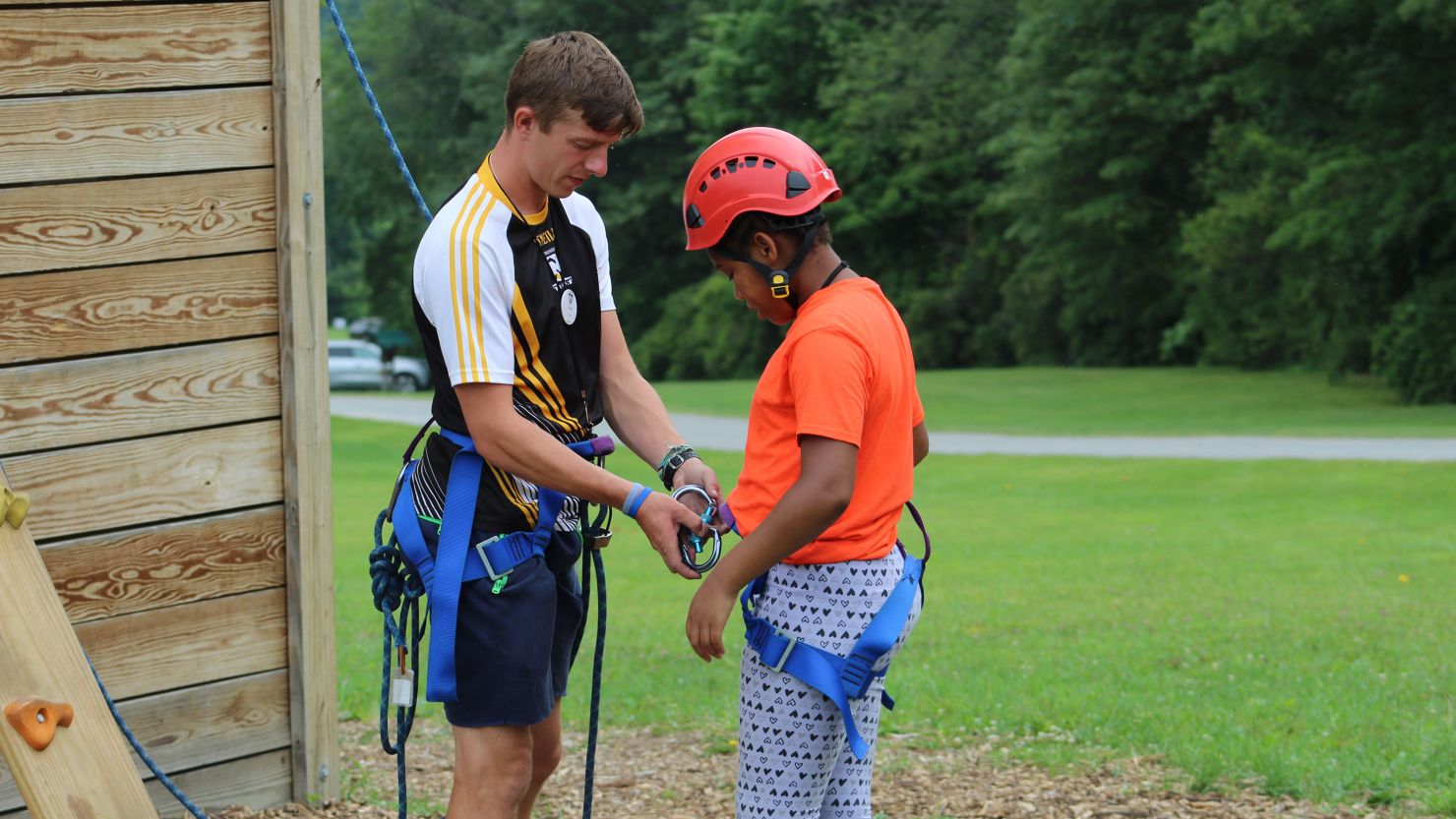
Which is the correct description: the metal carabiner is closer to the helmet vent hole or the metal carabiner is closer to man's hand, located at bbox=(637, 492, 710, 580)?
man's hand, located at bbox=(637, 492, 710, 580)

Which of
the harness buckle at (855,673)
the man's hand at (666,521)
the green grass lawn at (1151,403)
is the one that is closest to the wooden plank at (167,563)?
the man's hand at (666,521)

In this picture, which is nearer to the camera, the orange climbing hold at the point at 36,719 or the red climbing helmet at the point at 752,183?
the orange climbing hold at the point at 36,719

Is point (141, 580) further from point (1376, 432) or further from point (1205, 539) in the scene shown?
point (1376, 432)

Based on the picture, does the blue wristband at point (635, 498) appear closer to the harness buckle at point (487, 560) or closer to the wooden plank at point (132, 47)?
the harness buckle at point (487, 560)

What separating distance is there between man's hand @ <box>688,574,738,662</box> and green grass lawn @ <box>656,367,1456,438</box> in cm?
1803

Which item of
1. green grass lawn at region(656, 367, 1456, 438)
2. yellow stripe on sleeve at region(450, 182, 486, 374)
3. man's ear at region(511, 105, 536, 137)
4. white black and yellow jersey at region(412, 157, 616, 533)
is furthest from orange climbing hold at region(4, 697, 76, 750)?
green grass lawn at region(656, 367, 1456, 438)

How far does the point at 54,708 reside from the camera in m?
3.23

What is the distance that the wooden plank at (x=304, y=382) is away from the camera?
4.75 meters

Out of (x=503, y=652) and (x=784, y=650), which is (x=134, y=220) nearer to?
(x=503, y=652)

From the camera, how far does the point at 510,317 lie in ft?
11.3

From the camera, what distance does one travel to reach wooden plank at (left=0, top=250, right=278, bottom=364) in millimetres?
4359

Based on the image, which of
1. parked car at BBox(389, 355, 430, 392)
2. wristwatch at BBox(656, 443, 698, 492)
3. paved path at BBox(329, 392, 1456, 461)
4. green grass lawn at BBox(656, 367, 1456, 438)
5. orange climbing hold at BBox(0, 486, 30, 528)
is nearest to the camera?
orange climbing hold at BBox(0, 486, 30, 528)

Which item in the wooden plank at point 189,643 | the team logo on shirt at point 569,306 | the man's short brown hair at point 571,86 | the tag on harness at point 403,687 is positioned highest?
the man's short brown hair at point 571,86

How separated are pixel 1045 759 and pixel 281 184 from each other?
331 centimetres
